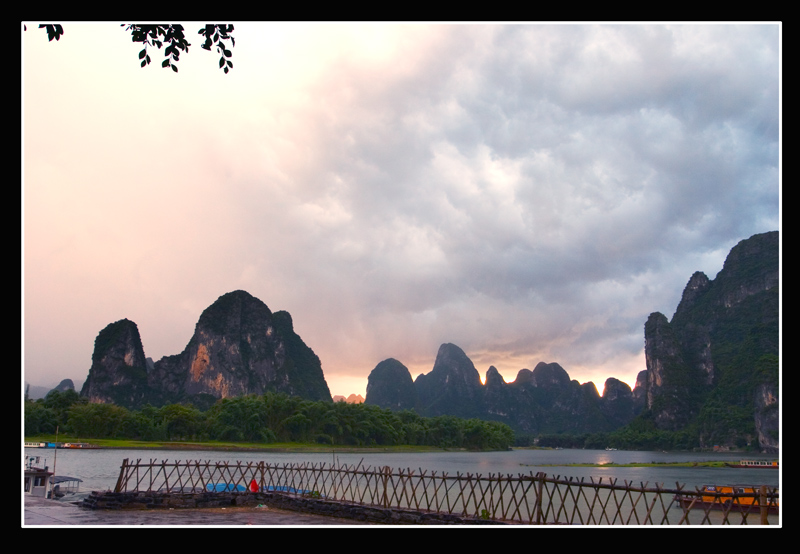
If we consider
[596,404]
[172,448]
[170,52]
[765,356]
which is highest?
[170,52]

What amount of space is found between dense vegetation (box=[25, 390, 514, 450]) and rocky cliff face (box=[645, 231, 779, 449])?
45209mm

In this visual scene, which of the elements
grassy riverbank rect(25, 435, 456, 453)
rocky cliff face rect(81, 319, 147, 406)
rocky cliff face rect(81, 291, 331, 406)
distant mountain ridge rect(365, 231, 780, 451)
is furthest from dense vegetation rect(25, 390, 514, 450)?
distant mountain ridge rect(365, 231, 780, 451)

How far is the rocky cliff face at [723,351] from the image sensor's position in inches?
4195

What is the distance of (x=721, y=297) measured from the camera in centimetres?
13725

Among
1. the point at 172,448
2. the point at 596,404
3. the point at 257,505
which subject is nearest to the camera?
the point at 257,505

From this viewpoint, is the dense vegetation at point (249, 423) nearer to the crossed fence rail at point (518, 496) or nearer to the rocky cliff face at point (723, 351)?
the crossed fence rail at point (518, 496)

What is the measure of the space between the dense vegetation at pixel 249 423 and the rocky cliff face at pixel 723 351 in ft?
148

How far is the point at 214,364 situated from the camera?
12500 cm

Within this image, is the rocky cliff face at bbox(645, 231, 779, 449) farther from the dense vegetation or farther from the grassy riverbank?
the grassy riverbank

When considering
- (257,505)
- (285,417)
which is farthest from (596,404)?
(257,505)

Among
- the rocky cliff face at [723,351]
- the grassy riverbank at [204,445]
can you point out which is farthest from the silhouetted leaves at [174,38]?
the rocky cliff face at [723,351]

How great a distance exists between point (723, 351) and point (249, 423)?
328 ft
